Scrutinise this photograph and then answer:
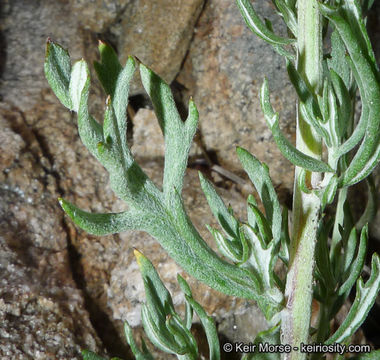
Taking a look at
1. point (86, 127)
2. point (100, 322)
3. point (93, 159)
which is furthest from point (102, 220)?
point (93, 159)

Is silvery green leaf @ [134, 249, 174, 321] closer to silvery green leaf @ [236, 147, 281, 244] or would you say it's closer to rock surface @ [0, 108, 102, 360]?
Answer: silvery green leaf @ [236, 147, 281, 244]

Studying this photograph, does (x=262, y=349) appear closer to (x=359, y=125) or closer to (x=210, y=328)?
(x=210, y=328)

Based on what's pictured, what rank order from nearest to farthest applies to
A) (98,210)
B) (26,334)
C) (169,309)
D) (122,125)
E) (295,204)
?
(122,125) < (295,204) < (169,309) < (26,334) < (98,210)

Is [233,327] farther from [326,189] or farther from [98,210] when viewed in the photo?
[326,189]

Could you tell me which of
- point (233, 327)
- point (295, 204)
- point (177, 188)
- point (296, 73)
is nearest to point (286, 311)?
point (295, 204)

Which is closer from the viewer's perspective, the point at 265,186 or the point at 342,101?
the point at 342,101

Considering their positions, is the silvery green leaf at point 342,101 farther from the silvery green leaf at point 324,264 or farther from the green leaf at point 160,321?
the green leaf at point 160,321
